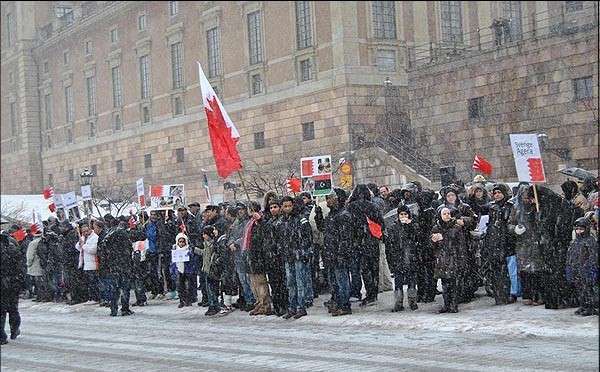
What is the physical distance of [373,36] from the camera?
38938 mm

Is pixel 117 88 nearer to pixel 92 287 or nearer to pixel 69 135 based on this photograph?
pixel 69 135

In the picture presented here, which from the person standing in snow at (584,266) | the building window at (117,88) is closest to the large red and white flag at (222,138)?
the person standing in snow at (584,266)

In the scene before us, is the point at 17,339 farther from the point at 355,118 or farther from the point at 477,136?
the point at 355,118

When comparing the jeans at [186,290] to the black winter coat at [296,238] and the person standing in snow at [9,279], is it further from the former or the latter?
the person standing in snow at [9,279]

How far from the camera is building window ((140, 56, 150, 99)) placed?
52.4 metres

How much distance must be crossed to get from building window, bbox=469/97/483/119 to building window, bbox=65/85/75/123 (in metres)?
34.5

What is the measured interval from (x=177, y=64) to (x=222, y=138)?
3280cm

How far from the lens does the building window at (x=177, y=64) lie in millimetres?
49312

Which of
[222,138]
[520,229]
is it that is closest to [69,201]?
[222,138]

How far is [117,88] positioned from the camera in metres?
55.6

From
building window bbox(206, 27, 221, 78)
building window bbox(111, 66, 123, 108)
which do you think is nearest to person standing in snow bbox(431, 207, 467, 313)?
building window bbox(206, 27, 221, 78)

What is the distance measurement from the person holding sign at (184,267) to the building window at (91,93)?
136ft

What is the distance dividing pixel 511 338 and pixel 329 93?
2761 cm

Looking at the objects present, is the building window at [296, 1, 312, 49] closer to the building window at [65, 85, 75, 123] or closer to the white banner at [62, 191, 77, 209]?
the white banner at [62, 191, 77, 209]
